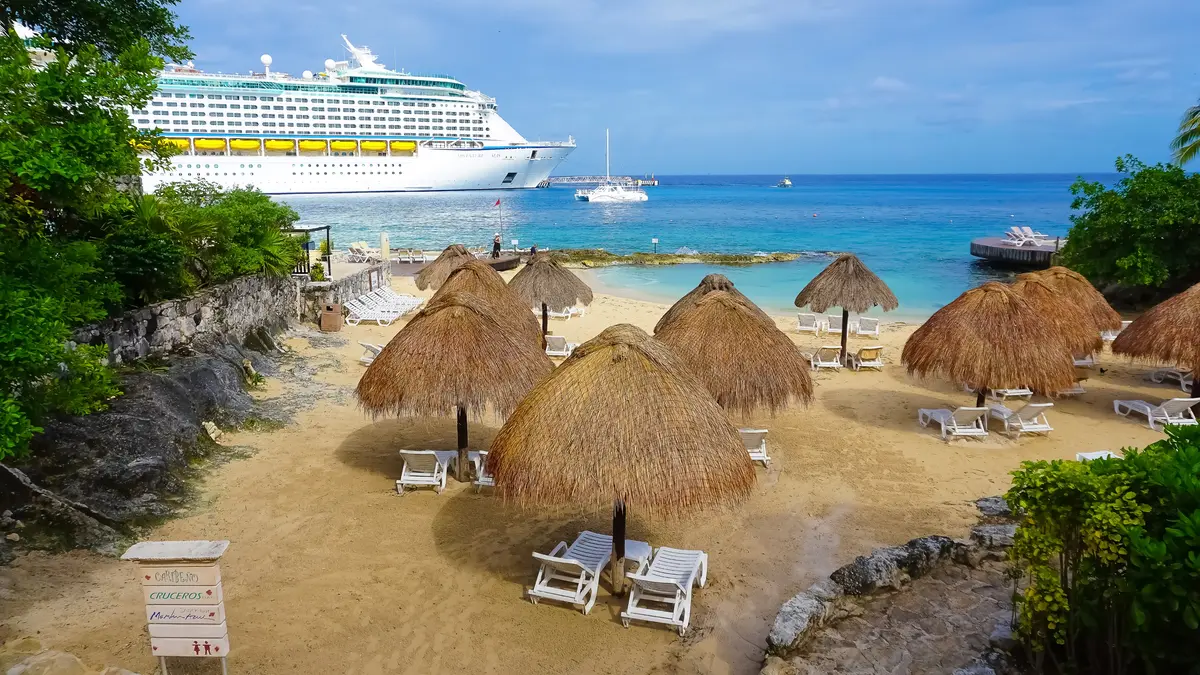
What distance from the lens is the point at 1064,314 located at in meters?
11.5

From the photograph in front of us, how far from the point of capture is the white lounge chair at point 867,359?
13359mm

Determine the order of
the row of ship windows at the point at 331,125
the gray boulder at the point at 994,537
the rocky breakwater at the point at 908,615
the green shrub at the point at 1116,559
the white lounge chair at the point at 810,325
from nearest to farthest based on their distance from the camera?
the green shrub at the point at 1116,559, the rocky breakwater at the point at 908,615, the gray boulder at the point at 994,537, the white lounge chair at the point at 810,325, the row of ship windows at the point at 331,125

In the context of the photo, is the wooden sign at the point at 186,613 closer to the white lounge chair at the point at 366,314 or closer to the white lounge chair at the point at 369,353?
the white lounge chair at the point at 369,353

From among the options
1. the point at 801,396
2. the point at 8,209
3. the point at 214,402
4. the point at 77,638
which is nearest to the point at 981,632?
the point at 801,396

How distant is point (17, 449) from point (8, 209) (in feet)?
6.21

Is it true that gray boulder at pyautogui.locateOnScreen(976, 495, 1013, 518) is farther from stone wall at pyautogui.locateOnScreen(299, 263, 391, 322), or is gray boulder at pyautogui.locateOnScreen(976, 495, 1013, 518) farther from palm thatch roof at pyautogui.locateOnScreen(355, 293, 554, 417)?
stone wall at pyautogui.locateOnScreen(299, 263, 391, 322)

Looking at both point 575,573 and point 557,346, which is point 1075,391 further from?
point 575,573

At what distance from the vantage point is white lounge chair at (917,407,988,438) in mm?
9523

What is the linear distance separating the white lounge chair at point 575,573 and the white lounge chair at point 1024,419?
21.5 ft

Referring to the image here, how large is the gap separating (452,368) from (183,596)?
11.3 ft

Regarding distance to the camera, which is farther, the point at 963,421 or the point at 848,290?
the point at 848,290

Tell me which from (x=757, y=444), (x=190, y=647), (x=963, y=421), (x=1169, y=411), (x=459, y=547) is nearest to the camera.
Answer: (x=190, y=647)

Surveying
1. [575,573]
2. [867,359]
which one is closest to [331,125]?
[867,359]

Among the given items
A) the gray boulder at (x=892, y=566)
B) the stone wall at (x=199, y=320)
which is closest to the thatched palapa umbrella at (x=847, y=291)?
the gray boulder at (x=892, y=566)
